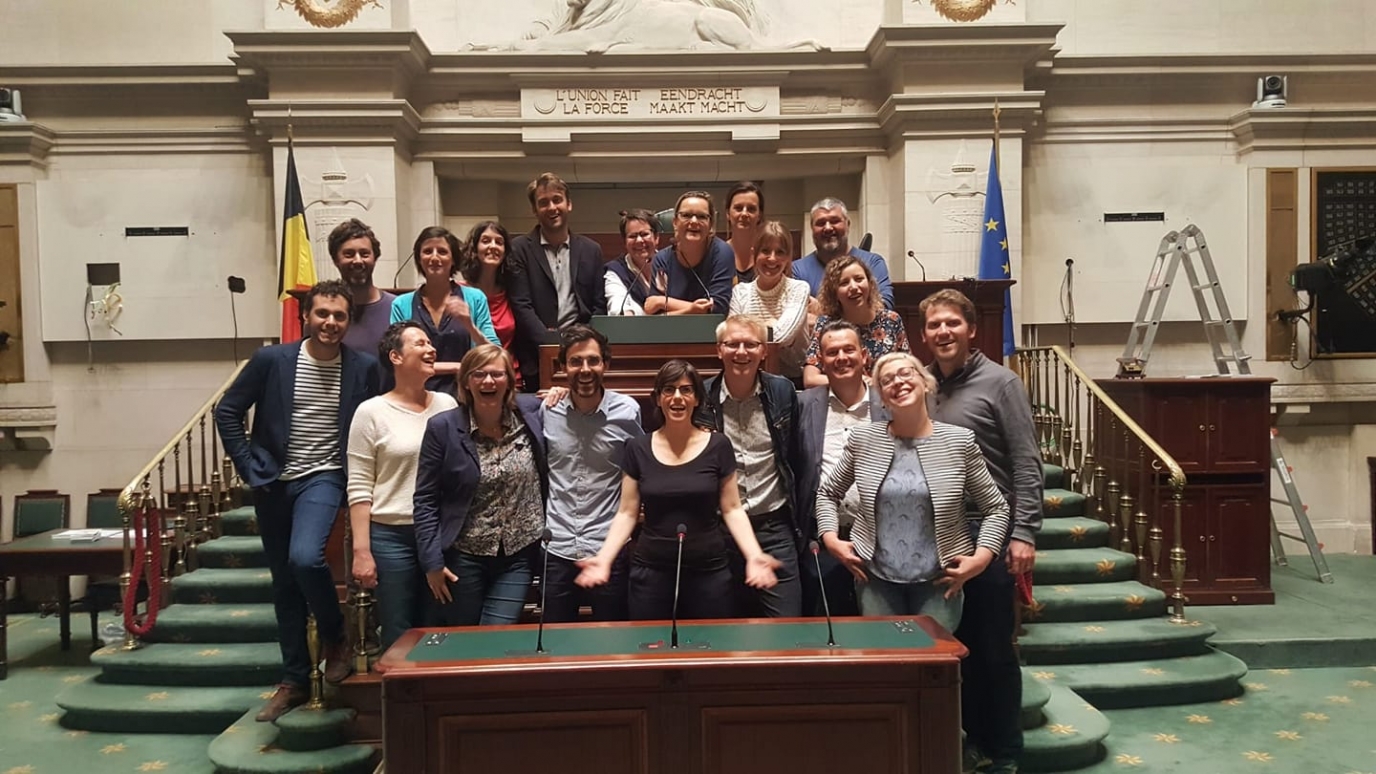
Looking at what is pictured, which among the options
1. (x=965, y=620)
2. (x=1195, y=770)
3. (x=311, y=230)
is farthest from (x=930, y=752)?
(x=311, y=230)

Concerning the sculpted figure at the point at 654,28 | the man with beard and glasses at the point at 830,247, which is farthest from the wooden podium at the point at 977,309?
the sculpted figure at the point at 654,28

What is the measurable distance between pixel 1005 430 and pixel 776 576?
2.56 ft

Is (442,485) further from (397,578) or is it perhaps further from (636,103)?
(636,103)

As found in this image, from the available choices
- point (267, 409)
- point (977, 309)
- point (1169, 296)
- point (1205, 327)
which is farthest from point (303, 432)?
point (1169, 296)

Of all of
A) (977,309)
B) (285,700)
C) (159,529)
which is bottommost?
(285,700)

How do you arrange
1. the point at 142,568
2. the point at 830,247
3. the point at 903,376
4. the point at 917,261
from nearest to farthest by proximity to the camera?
the point at 903,376 < the point at 830,247 < the point at 142,568 < the point at 917,261

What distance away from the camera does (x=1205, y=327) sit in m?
6.12

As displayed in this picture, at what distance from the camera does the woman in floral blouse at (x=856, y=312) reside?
3016mm

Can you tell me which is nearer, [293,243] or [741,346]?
[741,346]

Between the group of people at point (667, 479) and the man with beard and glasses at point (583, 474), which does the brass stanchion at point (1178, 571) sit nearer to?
the group of people at point (667, 479)

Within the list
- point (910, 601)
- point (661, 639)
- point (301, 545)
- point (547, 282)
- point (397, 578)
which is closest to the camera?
point (661, 639)

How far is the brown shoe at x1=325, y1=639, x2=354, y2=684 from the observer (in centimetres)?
324

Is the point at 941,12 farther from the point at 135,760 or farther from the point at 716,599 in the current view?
the point at 135,760

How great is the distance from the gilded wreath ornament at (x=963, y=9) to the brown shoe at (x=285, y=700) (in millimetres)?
5877
